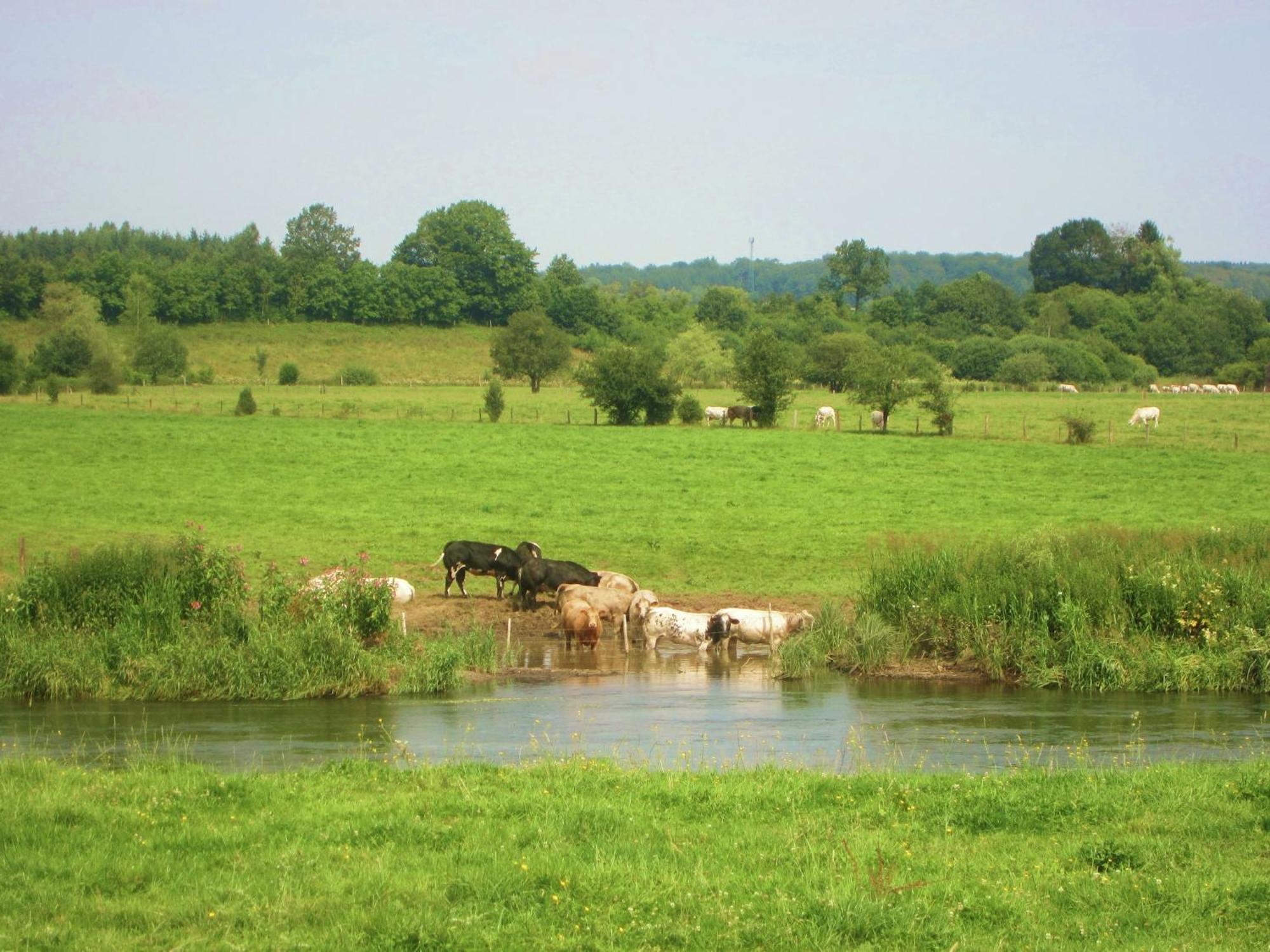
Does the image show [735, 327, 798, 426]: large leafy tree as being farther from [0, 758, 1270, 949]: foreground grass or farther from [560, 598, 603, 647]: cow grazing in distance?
[0, 758, 1270, 949]: foreground grass

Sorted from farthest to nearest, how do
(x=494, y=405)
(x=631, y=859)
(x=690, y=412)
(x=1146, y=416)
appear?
(x=494, y=405) → (x=690, y=412) → (x=1146, y=416) → (x=631, y=859)

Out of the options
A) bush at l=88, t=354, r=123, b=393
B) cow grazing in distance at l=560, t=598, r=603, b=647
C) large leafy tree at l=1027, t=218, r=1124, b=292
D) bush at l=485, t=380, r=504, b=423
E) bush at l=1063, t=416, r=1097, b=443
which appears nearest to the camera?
cow grazing in distance at l=560, t=598, r=603, b=647

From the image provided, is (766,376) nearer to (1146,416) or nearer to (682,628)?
(1146,416)

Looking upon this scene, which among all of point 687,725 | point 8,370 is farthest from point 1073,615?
point 8,370

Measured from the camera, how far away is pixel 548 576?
22.5m

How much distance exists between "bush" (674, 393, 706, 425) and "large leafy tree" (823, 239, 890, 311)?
11173cm

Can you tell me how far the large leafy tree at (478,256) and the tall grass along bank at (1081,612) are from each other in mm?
114350

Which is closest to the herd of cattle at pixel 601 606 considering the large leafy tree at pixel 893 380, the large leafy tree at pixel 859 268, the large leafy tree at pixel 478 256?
the large leafy tree at pixel 893 380

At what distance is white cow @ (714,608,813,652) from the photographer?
20000mm

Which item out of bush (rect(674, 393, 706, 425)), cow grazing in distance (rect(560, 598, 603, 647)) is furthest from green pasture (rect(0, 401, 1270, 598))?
cow grazing in distance (rect(560, 598, 603, 647))

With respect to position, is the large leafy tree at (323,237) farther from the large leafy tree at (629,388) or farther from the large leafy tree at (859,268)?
the large leafy tree at (629,388)

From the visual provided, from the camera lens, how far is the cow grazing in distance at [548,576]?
73.9 feet

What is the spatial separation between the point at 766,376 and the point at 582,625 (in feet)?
116

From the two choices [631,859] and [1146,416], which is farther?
[1146,416]
